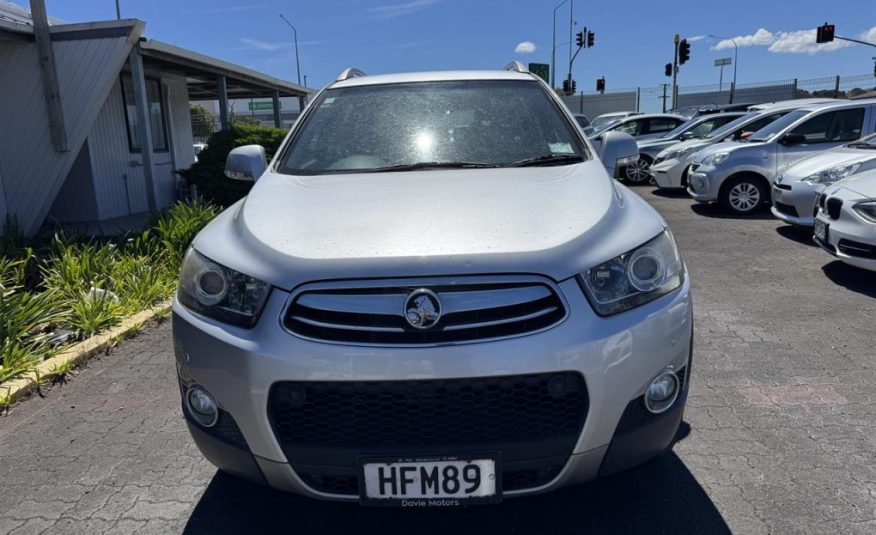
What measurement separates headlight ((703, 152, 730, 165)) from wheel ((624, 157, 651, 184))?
14.0ft

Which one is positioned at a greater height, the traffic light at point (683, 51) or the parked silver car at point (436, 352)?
the traffic light at point (683, 51)

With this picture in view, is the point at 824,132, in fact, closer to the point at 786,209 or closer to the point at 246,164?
the point at 786,209

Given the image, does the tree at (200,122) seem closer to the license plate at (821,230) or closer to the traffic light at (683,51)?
the traffic light at (683,51)

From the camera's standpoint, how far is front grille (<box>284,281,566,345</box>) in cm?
201

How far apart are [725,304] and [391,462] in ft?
14.1

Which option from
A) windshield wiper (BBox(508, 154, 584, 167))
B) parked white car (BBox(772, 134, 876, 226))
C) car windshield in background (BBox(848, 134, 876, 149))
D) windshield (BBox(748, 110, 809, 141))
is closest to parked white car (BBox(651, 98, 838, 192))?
windshield (BBox(748, 110, 809, 141))


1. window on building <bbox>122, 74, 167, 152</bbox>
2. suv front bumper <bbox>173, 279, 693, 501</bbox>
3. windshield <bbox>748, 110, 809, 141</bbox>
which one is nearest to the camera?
suv front bumper <bbox>173, 279, 693, 501</bbox>

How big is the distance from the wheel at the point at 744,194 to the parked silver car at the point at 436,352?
8746 millimetres

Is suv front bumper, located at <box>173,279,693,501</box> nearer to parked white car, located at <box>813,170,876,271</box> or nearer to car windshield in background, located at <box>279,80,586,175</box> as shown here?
car windshield in background, located at <box>279,80,586,175</box>

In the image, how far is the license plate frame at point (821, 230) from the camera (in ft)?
19.5

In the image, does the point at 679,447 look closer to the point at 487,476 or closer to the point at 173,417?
the point at 487,476

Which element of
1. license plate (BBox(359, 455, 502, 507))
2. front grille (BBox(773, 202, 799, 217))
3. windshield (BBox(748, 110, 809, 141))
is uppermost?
windshield (BBox(748, 110, 809, 141))

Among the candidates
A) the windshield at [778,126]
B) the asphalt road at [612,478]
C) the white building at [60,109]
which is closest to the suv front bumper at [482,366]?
the asphalt road at [612,478]

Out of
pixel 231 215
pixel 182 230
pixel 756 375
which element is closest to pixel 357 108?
pixel 231 215
